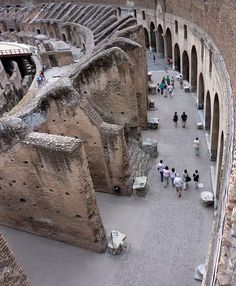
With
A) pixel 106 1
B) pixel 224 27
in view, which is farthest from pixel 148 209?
pixel 106 1

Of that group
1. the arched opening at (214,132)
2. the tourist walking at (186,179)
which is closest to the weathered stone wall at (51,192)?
the tourist walking at (186,179)

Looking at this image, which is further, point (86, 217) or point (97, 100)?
point (97, 100)

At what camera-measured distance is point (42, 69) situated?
24734 millimetres

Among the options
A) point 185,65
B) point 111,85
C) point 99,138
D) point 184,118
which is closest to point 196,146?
point 184,118

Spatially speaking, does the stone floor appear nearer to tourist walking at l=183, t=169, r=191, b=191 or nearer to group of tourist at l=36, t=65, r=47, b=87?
tourist walking at l=183, t=169, r=191, b=191

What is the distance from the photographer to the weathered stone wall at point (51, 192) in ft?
31.9

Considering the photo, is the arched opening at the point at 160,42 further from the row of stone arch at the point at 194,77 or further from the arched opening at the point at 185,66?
the arched opening at the point at 185,66

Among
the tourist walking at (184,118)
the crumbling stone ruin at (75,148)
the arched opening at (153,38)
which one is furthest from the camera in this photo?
the arched opening at (153,38)

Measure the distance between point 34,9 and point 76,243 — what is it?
32.6 meters

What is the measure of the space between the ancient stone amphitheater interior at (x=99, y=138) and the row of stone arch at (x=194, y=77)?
0.21ft

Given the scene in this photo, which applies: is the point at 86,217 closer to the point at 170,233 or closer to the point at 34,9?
the point at 170,233

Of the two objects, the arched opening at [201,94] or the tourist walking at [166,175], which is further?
the arched opening at [201,94]

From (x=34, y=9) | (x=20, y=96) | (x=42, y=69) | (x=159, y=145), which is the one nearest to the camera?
(x=159, y=145)

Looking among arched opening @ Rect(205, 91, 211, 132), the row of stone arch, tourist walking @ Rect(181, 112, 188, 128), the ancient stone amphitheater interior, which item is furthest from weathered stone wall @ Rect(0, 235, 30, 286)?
arched opening @ Rect(205, 91, 211, 132)
